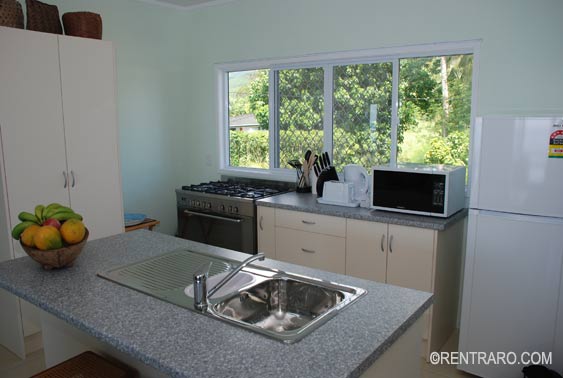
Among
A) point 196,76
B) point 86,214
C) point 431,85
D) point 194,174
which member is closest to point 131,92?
point 196,76

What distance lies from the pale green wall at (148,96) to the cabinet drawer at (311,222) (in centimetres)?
170

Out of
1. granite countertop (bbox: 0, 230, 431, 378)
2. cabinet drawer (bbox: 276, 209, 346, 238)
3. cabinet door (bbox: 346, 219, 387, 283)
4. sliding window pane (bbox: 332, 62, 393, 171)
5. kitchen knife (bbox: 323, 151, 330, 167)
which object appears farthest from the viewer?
kitchen knife (bbox: 323, 151, 330, 167)

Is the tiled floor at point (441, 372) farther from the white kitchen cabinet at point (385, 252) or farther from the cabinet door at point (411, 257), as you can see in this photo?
the cabinet door at point (411, 257)

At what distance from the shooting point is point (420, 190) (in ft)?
9.09

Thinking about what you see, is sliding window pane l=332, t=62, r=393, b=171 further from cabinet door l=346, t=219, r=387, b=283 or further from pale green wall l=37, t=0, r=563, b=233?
cabinet door l=346, t=219, r=387, b=283

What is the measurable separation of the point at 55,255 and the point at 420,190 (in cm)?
205

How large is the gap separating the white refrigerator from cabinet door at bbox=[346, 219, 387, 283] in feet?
1.71

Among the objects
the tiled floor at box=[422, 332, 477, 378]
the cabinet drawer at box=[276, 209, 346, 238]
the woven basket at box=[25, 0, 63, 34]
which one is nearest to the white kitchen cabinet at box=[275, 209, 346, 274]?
the cabinet drawer at box=[276, 209, 346, 238]

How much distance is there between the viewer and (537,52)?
2.68 metres

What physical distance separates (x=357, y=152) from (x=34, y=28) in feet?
8.14

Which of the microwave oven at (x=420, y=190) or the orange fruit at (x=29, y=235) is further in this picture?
the microwave oven at (x=420, y=190)

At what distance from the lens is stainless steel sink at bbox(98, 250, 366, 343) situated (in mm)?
1575

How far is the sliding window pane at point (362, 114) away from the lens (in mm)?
3443

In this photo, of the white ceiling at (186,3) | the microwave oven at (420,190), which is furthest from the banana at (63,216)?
the white ceiling at (186,3)
